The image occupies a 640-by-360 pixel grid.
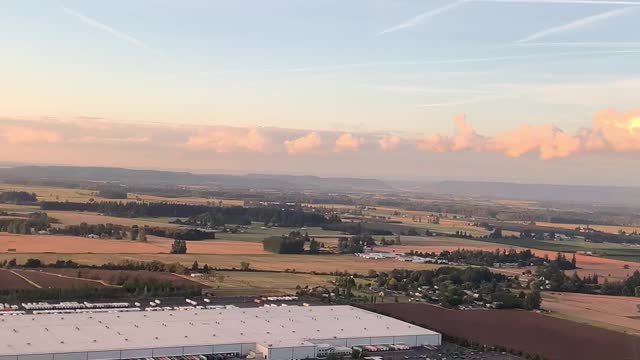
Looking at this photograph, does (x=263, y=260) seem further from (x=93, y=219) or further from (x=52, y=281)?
(x=93, y=219)

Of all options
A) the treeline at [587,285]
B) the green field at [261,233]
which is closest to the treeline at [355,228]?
the green field at [261,233]

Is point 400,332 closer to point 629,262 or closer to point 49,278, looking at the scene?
point 49,278

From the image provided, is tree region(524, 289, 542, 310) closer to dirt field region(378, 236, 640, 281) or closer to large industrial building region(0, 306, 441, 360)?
large industrial building region(0, 306, 441, 360)

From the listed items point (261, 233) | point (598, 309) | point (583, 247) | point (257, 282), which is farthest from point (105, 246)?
point (583, 247)

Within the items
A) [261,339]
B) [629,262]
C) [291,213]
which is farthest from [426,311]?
[291,213]

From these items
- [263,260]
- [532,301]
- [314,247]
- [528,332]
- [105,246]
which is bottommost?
[528,332]

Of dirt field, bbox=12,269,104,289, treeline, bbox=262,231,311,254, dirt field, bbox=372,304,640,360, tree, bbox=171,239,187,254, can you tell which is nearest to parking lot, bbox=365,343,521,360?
dirt field, bbox=372,304,640,360

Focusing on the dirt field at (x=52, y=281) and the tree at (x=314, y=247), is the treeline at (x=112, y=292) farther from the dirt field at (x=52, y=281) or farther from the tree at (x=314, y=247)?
the tree at (x=314, y=247)
